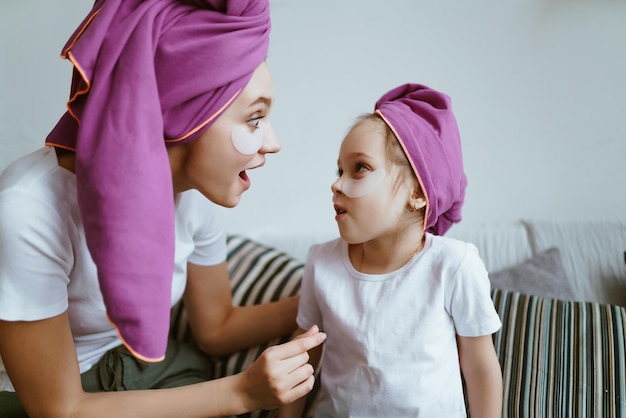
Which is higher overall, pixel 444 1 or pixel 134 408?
pixel 444 1

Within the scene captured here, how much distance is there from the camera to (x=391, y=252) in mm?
1125

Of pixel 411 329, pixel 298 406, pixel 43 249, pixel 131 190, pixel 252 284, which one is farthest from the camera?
pixel 252 284

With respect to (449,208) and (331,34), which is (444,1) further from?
(449,208)

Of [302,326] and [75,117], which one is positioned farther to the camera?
[302,326]

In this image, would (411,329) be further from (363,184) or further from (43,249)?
(43,249)

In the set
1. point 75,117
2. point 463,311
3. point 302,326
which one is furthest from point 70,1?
point 463,311

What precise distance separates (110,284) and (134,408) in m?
0.30

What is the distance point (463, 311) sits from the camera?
1.05 metres

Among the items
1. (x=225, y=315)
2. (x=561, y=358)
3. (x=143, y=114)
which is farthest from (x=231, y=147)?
(x=561, y=358)

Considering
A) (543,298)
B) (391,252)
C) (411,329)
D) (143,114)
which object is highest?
(143,114)

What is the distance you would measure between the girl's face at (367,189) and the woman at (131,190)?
0.14m

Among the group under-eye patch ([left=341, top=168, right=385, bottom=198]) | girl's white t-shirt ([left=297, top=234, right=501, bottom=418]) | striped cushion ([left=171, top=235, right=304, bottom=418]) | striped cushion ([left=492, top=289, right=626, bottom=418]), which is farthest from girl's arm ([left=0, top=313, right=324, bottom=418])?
striped cushion ([left=492, top=289, right=626, bottom=418])

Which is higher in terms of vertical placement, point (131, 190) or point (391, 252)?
point (131, 190)

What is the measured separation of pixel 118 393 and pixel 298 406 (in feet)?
1.21
